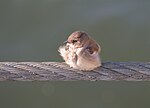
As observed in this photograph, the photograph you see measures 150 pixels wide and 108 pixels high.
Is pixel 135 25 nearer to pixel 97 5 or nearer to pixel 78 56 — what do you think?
pixel 97 5

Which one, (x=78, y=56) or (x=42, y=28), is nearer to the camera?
(x=78, y=56)

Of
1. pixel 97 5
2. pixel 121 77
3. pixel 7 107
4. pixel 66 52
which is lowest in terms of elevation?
pixel 7 107

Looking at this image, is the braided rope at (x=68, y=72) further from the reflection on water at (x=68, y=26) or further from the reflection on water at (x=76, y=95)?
the reflection on water at (x=68, y=26)

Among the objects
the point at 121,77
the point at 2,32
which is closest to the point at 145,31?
the point at 2,32

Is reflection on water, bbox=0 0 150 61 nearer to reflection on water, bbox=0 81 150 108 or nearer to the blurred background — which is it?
the blurred background

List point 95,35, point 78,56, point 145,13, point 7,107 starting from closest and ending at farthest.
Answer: point 78,56 < point 7,107 < point 95,35 < point 145,13

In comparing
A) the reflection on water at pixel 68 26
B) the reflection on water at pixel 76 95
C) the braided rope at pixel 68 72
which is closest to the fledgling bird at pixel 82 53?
the braided rope at pixel 68 72
